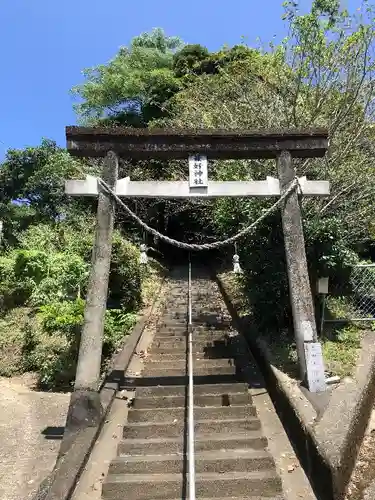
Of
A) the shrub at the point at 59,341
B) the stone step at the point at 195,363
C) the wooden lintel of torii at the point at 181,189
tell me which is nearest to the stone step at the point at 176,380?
the stone step at the point at 195,363

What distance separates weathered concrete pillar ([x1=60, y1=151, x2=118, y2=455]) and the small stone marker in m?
2.91

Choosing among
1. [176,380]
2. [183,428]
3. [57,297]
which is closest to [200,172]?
[176,380]

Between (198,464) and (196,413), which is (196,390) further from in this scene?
(198,464)

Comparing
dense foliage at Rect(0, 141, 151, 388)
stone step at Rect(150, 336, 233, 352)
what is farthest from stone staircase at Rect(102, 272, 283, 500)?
dense foliage at Rect(0, 141, 151, 388)

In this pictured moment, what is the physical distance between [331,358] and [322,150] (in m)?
3.34

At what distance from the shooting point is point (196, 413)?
6.43 meters

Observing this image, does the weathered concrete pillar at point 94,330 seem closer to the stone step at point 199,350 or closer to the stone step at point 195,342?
the stone step at point 199,350

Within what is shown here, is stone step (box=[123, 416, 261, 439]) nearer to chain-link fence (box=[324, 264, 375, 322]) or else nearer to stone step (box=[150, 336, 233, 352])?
stone step (box=[150, 336, 233, 352])

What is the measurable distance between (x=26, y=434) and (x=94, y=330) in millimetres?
2251

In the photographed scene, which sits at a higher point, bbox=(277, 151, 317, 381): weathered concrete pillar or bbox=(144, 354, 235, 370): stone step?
bbox=(277, 151, 317, 381): weathered concrete pillar

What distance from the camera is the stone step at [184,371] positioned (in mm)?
7973

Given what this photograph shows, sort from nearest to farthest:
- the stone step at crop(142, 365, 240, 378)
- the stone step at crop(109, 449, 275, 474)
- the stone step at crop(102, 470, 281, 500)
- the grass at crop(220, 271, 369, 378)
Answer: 1. the stone step at crop(102, 470, 281, 500)
2. the stone step at crop(109, 449, 275, 474)
3. the grass at crop(220, 271, 369, 378)
4. the stone step at crop(142, 365, 240, 378)

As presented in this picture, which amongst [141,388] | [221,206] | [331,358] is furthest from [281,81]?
[141,388]

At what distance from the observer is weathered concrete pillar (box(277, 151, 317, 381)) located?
6.75 m
